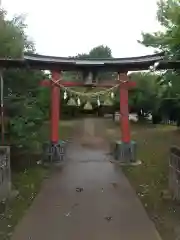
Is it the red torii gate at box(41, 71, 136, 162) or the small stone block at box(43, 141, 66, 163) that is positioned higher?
the red torii gate at box(41, 71, 136, 162)

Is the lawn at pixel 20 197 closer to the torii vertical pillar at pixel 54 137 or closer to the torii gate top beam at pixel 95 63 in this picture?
the torii vertical pillar at pixel 54 137

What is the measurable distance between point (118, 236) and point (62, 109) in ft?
102

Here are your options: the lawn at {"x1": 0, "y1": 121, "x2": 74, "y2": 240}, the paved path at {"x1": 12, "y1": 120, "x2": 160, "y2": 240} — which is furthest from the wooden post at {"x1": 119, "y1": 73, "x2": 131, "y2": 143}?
the lawn at {"x1": 0, "y1": 121, "x2": 74, "y2": 240}

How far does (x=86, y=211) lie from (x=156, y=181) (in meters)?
3.53

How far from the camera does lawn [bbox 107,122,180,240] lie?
6809mm

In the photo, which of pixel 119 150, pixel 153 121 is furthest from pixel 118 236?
pixel 153 121

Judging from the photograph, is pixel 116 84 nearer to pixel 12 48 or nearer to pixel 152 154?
pixel 152 154

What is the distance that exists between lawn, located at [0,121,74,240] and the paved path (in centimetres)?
16

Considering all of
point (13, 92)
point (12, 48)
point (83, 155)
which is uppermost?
point (12, 48)

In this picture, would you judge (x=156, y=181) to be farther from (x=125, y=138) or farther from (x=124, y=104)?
(x=124, y=104)

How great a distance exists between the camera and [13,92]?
11305mm

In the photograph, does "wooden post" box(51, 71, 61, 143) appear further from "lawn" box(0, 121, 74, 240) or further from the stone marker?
the stone marker

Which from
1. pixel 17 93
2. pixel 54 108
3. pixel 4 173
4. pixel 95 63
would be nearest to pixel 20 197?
pixel 4 173

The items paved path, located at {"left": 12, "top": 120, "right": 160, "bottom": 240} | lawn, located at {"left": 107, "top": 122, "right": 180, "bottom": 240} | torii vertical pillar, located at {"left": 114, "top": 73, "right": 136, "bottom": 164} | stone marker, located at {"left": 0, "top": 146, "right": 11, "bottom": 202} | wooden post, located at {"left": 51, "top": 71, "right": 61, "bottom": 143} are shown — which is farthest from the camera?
torii vertical pillar, located at {"left": 114, "top": 73, "right": 136, "bottom": 164}
